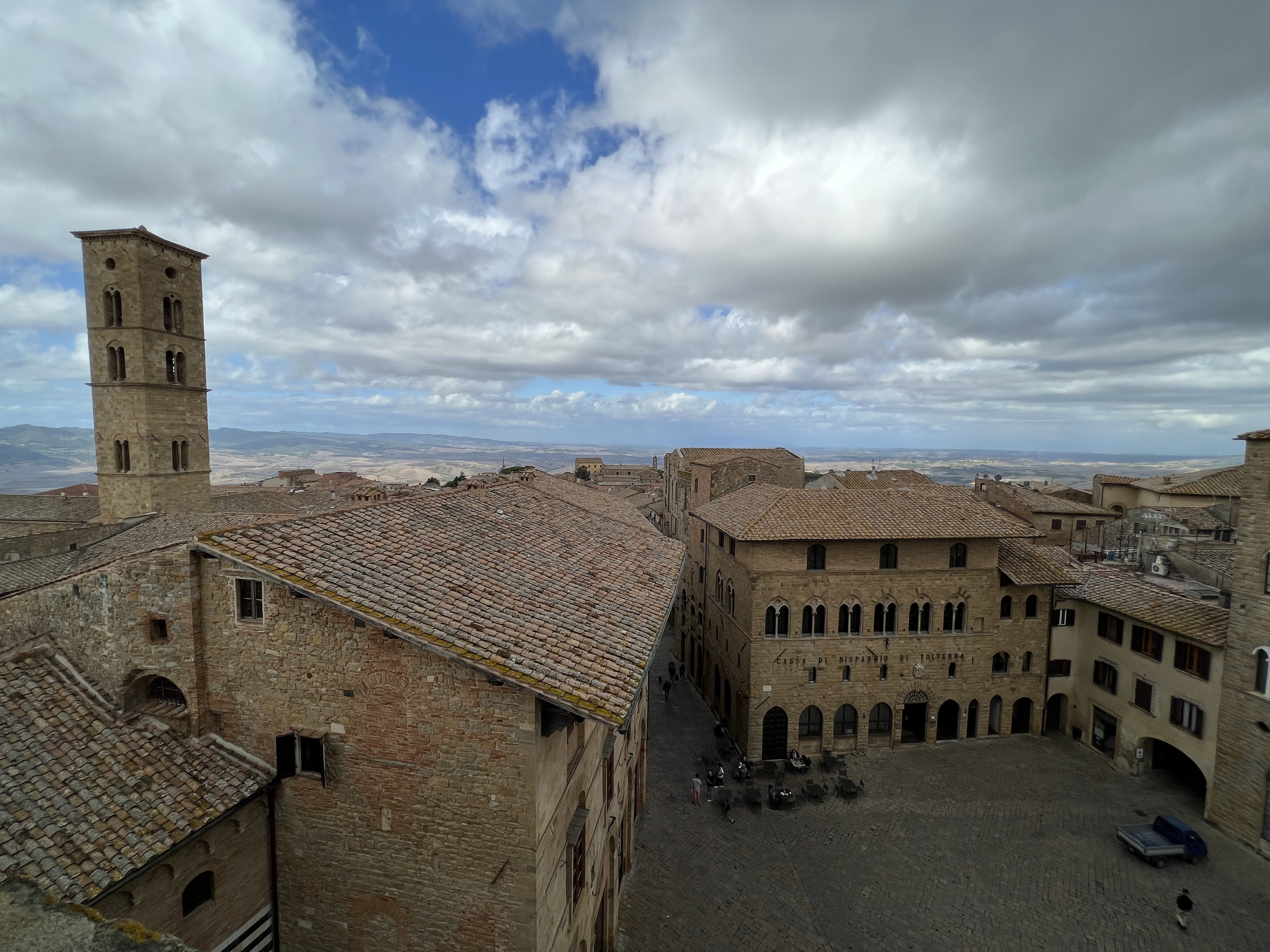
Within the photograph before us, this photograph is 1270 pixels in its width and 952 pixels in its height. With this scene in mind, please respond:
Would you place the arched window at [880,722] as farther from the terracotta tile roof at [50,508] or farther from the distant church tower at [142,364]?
the terracotta tile roof at [50,508]

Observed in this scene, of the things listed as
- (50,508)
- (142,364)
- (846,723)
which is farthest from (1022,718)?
(50,508)

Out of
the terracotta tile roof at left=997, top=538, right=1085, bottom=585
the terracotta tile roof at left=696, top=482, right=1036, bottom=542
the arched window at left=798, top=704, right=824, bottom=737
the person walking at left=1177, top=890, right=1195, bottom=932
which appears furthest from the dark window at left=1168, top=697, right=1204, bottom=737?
the arched window at left=798, top=704, right=824, bottom=737

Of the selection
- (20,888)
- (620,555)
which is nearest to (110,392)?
(620,555)

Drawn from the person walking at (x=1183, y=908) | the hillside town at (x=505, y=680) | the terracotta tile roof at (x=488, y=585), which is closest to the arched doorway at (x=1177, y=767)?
the hillside town at (x=505, y=680)

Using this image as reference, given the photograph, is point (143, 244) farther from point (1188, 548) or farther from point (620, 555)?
point (1188, 548)

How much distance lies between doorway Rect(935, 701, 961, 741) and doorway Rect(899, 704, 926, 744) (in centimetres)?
59

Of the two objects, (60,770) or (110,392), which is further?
(110,392)

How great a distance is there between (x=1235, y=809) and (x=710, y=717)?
2066 cm

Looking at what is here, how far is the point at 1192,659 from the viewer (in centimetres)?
2333

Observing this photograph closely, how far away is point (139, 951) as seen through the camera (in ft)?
12.8

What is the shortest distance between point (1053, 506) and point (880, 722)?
115 ft

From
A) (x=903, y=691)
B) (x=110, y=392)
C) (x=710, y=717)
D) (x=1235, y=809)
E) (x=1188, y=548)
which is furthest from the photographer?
(x=110, y=392)

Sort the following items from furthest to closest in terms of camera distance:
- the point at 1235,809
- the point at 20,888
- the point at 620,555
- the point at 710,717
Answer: the point at 710,717 < the point at 1235,809 < the point at 620,555 < the point at 20,888

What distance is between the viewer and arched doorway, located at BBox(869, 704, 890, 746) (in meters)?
28.5
